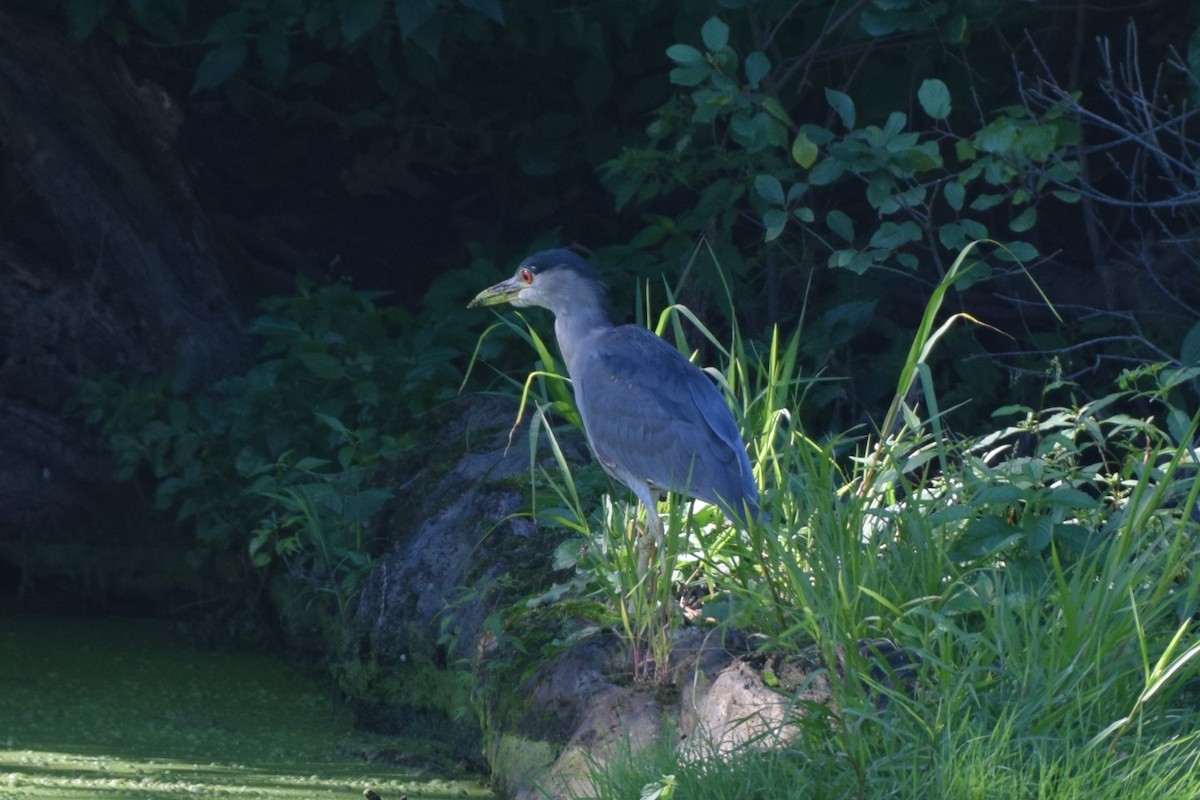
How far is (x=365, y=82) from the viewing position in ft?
22.0

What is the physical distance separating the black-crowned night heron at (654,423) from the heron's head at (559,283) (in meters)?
0.02

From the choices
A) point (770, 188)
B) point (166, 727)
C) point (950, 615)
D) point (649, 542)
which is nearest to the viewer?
point (950, 615)

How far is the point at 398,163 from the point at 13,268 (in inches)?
80.2

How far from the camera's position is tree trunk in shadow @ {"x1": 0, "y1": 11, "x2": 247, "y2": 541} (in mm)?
5277

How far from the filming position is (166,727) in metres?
4.07

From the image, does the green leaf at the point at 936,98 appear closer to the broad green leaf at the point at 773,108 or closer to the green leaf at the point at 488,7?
the broad green leaf at the point at 773,108

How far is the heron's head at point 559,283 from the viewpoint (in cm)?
415

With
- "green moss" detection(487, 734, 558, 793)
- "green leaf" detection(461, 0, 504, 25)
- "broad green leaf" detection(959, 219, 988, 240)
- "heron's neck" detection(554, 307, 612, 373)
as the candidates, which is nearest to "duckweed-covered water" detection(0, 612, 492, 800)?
"green moss" detection(487, 734, 558, 793)

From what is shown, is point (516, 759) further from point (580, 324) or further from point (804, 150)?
point (804, 150)

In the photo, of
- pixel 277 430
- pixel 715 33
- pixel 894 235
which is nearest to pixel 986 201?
pixel 894 235

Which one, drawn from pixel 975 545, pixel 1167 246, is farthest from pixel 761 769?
pixel 1167 246

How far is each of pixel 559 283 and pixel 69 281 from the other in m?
2.20

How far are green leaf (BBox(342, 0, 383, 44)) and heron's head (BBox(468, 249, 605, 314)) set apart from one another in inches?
38.1

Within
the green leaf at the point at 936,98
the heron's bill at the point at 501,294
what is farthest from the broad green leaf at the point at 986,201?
the heron's bill at the point at 501,294
